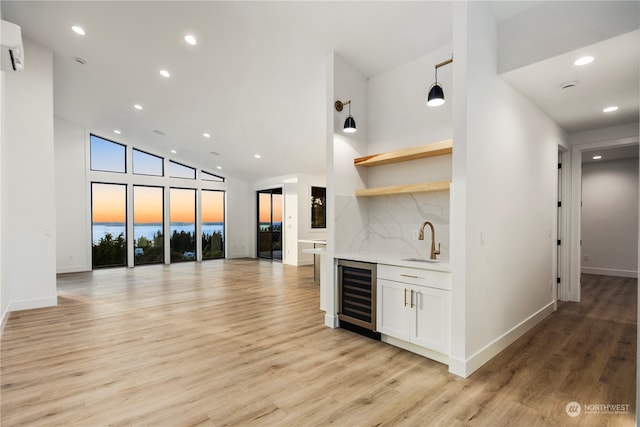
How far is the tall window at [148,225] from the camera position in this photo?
8.98 m

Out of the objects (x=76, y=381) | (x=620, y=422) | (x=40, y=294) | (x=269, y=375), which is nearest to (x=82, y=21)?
(x=40, y=294)

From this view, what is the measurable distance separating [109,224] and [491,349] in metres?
9.32

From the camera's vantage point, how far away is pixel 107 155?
8.55 m

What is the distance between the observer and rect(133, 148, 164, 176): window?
8961 millimetres

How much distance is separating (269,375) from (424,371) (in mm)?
1315

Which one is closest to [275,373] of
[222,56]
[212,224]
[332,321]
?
[332,321]

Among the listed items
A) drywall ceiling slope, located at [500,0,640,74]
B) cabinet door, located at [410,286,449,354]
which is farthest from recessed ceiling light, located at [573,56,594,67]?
cabinet door, located at [410,286,449,354]

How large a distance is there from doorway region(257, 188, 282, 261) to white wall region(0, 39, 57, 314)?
615 centimetres

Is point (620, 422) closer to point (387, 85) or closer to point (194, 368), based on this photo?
point (194, 368)

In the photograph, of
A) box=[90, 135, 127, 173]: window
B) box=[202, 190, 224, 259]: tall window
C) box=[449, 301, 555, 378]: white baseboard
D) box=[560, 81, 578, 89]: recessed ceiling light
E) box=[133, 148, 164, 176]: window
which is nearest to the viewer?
box=[449, 301, 555, 378]: white baseboard

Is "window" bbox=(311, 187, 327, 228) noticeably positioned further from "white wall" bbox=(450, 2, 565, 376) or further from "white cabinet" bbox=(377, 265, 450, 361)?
"white cabinet" bbox=(377, 265, 450, 361)

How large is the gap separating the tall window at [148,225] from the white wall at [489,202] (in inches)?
351

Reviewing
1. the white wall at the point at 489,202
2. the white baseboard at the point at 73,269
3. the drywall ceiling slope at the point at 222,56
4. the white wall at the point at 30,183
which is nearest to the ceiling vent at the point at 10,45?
the drywall ceiling slope at the point at 222,56

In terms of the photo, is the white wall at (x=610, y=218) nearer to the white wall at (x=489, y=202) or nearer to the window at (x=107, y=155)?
the white wall at (x=489, y=202)
